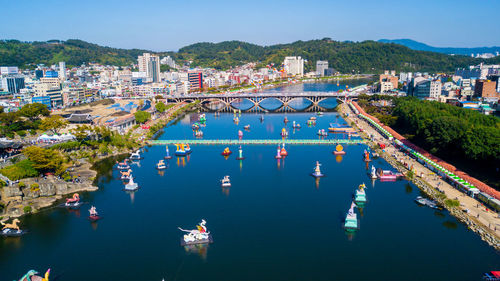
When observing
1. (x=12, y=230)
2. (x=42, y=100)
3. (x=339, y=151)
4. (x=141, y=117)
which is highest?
(x=42, y=100)

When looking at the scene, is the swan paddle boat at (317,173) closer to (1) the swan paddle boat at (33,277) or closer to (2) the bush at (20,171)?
(1) the swan paddle boat at (33,277)

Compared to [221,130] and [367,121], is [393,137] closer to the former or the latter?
[367,121]

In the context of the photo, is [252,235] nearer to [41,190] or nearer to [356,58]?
[41,190]

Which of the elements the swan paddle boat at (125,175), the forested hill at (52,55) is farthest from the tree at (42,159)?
the forested hill at (52,55)

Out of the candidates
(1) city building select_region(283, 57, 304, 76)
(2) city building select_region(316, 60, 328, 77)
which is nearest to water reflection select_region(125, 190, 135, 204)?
(1) city building select_region(283, 57, 304, 76)

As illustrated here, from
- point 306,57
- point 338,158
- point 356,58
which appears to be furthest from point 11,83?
point 356,58

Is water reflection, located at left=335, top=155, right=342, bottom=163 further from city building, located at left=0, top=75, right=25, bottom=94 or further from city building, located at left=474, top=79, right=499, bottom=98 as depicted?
city building, located at left=0, top=75, right=25, bottom=94
